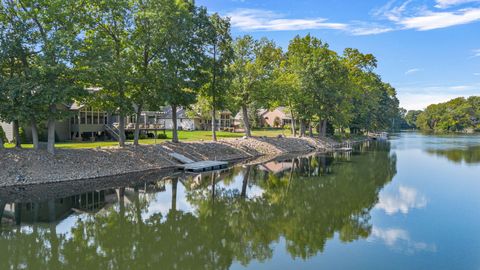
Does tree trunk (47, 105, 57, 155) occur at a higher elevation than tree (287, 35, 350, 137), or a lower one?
lower

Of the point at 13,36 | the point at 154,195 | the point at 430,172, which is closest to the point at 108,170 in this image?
the point at 154,195

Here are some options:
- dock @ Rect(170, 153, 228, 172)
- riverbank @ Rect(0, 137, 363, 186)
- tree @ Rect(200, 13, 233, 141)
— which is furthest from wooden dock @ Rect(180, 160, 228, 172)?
tree @ Rect(200, 13, 233, 141)

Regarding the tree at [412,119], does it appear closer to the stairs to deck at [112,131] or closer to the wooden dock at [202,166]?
the stairs to deck at [112,131]

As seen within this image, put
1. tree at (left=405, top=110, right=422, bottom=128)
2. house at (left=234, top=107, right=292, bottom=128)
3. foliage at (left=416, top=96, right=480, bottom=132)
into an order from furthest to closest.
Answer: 1. tree at (left=405, top=110, right=422, bottom=128)
2. foliage at (left=416, top=96, right=480, bottom=132)
3. house at (left=234, top=107, right=292, bottom=128)

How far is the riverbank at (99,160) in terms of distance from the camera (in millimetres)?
24312

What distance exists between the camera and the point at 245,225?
17453 millimetres

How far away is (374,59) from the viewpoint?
241 feet

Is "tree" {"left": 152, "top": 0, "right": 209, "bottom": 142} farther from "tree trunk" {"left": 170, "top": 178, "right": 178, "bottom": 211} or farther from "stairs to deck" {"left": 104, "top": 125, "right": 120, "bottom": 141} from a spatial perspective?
"stairs to deck" {"left": 104, "top": 125, "right": 120, "bottom": 141}

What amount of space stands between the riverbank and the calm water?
2.55 m

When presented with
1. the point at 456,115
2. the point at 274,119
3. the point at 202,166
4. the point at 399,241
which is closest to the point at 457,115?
the point at 456,115

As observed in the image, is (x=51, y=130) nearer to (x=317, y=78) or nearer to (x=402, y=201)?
(x=402, y=201)

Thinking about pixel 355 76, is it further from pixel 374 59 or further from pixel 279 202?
pixel 279 202

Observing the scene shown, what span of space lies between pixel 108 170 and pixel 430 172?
27.6 metres

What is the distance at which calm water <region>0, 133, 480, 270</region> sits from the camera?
1319 centimetres
